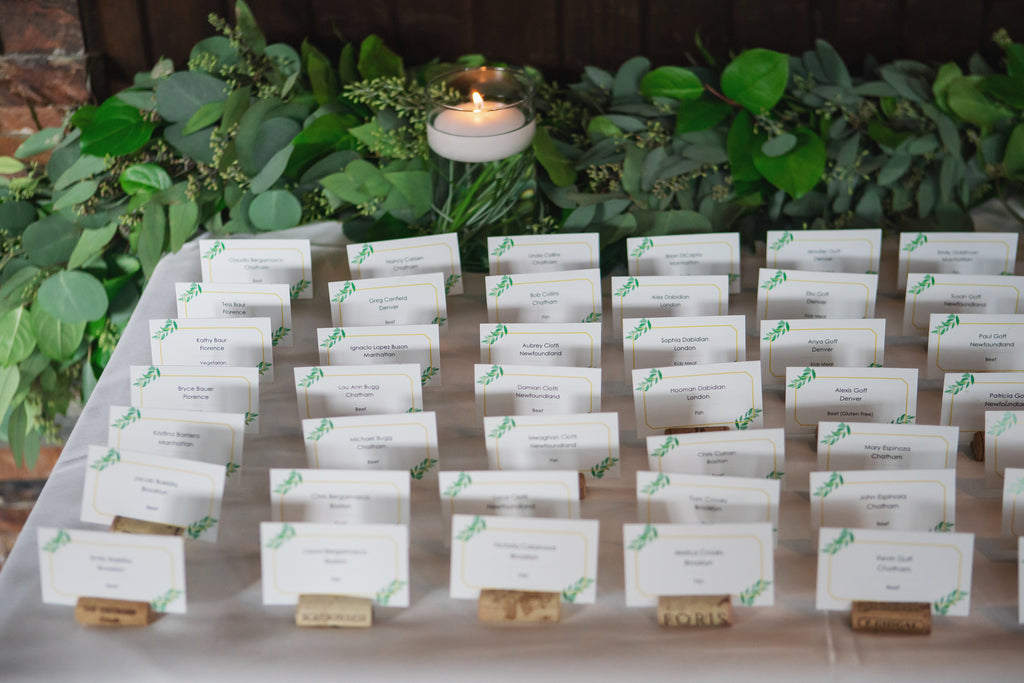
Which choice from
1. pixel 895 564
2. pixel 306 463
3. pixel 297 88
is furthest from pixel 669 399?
pixel 297 88

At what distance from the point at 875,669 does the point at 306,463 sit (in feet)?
2.24

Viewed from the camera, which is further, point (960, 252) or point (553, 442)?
point (960, 252)

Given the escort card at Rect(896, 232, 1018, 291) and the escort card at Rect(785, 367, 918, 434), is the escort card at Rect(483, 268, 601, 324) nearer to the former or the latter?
the escort card at Rect(785, 367, 918, 434)

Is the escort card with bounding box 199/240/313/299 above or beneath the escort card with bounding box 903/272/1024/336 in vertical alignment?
above

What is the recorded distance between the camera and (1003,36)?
148 centimetres

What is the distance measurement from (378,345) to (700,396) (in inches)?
16.4

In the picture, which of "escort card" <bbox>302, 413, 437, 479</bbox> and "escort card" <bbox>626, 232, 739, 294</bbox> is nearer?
"escort card" <bbox>302, 413, 437, 479</bbox>

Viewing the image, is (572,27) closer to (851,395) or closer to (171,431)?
(851,395)

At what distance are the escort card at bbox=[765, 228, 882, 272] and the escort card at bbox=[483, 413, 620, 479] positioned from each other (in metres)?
0.47

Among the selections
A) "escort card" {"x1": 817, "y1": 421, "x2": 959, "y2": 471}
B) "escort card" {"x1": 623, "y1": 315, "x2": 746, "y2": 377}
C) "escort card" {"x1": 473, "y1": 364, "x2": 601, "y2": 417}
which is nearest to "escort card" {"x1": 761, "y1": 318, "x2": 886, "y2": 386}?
"escort card" {"x1": 623, "y1": 315, "x2": 746, "y2": 377}

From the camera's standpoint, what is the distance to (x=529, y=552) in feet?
2.91

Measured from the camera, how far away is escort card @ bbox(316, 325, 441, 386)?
3.74ft

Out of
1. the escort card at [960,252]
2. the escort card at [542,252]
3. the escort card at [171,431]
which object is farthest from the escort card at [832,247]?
the escort card at [171,431]

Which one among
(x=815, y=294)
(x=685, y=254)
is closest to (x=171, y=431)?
(x=685, y=254)
